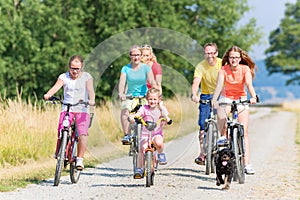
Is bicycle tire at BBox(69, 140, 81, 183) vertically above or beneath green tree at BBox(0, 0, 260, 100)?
beneath

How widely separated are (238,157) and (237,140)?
0.30m

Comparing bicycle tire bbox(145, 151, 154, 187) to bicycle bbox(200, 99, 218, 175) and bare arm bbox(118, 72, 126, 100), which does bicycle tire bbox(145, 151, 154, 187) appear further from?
bicycle bbox(200, 99, 218, 175)

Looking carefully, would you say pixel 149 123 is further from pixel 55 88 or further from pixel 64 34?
pixel 64 34

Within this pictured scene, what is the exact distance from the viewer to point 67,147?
29.0ft

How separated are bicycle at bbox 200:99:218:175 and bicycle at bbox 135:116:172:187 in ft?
3.02

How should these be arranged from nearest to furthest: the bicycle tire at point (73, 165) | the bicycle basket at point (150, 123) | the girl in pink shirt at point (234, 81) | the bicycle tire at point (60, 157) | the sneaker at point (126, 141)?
the bicycle tire at point (60, 157)
the bicycle tire at point (73, 165)
the bicycle basket at point (150, 123)
the girl in pink shirt at point (234, 81)
the sneaker at point (126, 141)

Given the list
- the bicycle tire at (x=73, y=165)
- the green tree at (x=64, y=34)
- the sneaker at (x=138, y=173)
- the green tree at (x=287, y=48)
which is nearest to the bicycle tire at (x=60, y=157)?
the bicycle tire at (x=73, y=165)

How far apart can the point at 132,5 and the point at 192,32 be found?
18.8 feet

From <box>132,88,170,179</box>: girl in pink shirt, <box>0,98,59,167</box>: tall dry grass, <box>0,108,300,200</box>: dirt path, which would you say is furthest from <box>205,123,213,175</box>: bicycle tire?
<box>0,98,59,167</box>: tall dry grass

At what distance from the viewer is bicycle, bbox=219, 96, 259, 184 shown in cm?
871

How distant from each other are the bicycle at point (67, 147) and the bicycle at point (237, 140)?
211cm

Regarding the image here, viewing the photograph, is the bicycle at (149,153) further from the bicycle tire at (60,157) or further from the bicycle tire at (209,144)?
the bicycle tire at (60,157)

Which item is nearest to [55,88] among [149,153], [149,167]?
[149,153]

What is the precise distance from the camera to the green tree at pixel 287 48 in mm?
65906
